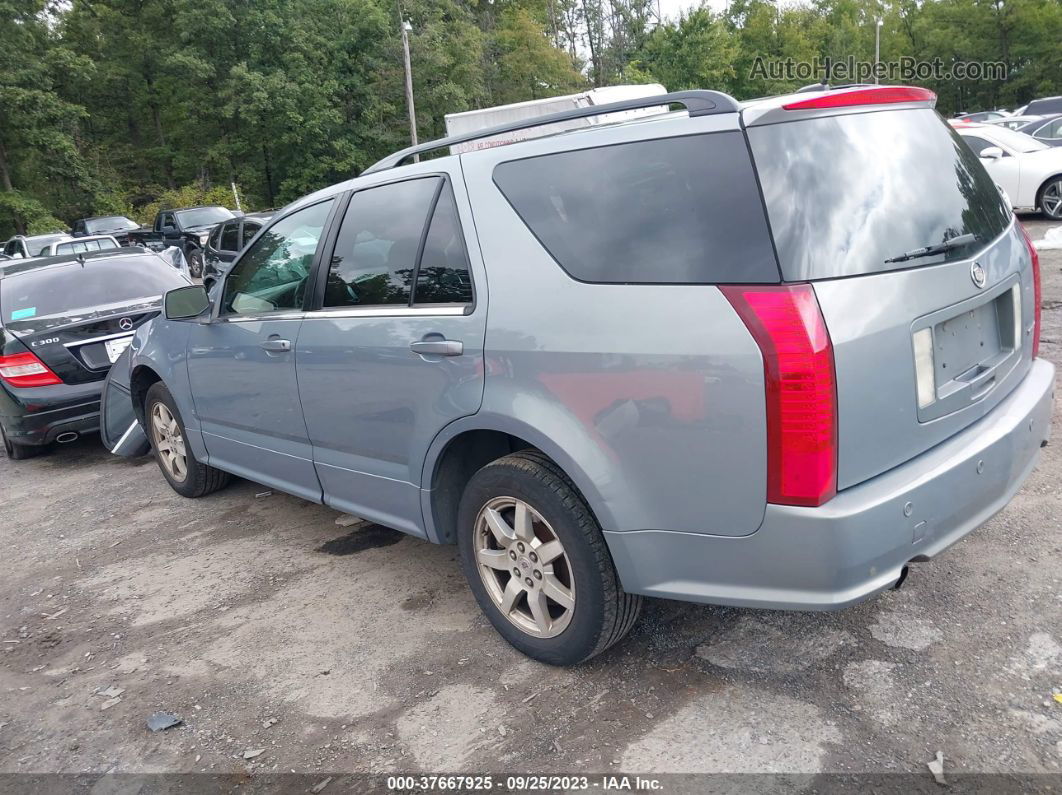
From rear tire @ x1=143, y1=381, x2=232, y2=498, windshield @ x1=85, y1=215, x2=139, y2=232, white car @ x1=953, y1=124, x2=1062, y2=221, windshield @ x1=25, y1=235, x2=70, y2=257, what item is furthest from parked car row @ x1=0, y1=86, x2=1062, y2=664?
windshield @ x1=85, y1=215, x2=139, y2=232

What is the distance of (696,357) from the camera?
7.70 ft

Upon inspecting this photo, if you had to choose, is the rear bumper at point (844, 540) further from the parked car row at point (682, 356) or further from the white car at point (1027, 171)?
the white car at point (1027, 171)

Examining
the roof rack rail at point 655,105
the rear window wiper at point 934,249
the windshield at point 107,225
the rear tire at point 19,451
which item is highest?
the windshield at point 107,225

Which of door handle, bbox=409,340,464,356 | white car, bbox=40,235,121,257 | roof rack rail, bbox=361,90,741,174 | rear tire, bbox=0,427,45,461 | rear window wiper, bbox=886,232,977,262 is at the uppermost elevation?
white car, bbox=40,235,121,257

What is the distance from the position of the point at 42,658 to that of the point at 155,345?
2166mm

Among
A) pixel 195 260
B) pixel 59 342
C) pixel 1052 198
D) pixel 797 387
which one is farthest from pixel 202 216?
pixel 797 387

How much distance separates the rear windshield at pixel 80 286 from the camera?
683 cm

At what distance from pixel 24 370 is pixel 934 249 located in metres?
6.53

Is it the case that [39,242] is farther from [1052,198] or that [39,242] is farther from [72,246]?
[1052,198]

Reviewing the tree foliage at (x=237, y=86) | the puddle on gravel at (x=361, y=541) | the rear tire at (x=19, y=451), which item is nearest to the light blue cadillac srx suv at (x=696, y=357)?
the puddle on gravel at (x=361, y=541)

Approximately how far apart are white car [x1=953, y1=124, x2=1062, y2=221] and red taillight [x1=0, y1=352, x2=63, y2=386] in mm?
12185

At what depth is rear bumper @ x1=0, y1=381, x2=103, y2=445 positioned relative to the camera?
6.49 meters

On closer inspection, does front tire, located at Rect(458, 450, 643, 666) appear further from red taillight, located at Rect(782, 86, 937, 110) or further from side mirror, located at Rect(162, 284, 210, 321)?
side mirror, located at Rect(162, 284, 210, 321)

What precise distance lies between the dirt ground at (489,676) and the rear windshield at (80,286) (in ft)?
11.0
